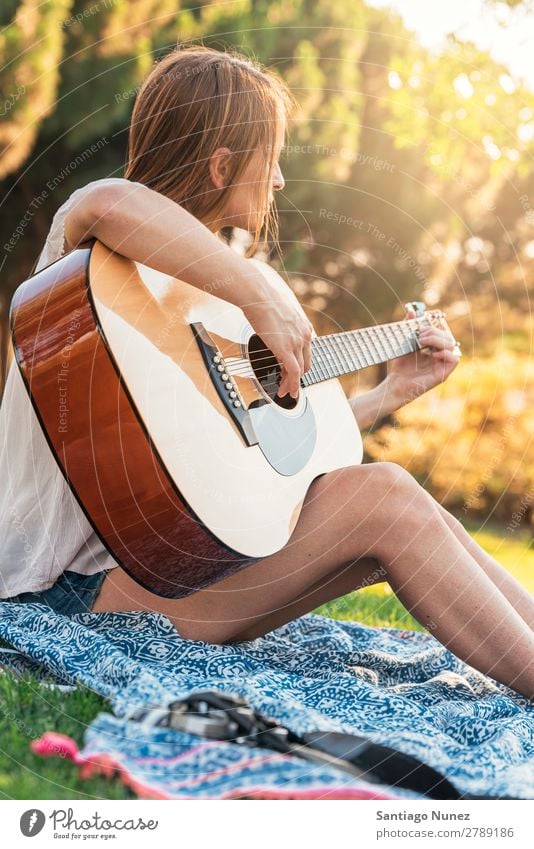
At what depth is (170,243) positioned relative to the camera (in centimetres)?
179

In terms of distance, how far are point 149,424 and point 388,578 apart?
25.4 inches

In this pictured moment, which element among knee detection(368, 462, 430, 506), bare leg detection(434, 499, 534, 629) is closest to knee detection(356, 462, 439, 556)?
knee detection(368, 462, 430, 506)

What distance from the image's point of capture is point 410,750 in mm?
1550

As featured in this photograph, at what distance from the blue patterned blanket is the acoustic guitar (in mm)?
167

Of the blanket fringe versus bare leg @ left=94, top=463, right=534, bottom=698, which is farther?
bare leg @ left=94, top=463, right=534, bottom=698

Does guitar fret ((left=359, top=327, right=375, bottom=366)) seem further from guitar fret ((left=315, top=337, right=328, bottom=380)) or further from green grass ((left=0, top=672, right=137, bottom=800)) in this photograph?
green grass ((left=0, top=672, right=137, bottom=800))

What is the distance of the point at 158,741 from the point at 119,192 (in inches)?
41.6

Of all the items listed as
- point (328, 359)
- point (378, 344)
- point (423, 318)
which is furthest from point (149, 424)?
point (423, 318)

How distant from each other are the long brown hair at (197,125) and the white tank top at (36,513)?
0.18 m

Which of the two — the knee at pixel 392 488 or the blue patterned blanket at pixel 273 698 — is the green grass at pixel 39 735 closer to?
the blue patterned blanket at pixel 273 698

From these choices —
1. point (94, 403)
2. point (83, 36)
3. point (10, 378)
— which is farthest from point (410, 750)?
point (83, 36)

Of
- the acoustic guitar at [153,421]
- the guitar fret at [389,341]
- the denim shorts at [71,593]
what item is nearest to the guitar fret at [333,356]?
the guitar fret at [389,341]

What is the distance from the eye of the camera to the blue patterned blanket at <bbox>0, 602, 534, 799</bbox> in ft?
4.75

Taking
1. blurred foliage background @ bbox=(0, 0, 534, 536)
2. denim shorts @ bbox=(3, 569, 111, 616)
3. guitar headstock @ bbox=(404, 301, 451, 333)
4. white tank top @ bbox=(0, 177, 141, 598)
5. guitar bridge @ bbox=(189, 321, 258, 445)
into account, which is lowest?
denim shorts @ bbox=(3, 569, 111, 616)
